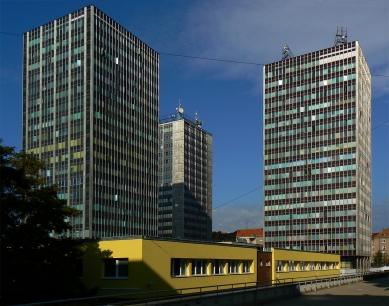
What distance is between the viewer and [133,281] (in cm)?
2875

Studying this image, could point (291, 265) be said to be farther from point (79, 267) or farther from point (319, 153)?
point (319, 153)

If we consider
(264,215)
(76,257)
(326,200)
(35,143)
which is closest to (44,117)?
(35,143)

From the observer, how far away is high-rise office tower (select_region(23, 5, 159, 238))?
345 feet

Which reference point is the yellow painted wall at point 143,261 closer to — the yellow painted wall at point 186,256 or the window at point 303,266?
the yellow painted wall at point 186,256

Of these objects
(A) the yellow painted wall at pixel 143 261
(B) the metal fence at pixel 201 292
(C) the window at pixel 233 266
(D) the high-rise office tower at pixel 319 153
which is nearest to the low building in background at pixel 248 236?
(D) the high-rise office tower at pixel 319 153

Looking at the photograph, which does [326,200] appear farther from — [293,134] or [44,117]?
[44,117]

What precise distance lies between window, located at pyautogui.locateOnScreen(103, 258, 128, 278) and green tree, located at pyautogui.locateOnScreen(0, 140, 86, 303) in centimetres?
184

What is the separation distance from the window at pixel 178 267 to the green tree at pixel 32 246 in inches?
220

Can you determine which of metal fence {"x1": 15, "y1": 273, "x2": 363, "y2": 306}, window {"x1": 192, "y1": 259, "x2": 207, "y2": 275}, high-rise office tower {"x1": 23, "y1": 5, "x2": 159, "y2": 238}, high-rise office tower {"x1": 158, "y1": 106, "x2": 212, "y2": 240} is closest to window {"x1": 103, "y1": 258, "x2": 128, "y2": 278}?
metal fence {"x1": 15, "y1": 273, "x2": 363, "y2": 306}

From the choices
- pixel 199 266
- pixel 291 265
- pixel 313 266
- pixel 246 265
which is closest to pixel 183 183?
pixel 313 266

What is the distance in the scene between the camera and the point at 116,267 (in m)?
29.9

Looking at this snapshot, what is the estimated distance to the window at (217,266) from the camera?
3609cm

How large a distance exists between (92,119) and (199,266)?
249 ft

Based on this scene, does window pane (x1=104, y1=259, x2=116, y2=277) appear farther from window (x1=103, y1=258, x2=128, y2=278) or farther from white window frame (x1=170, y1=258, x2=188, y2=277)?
white window frame (x1=170, y1=258, x2=188, y2=277)
